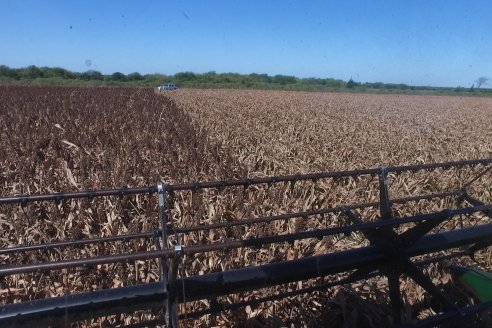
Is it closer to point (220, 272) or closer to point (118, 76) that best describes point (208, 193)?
point (220, 272)

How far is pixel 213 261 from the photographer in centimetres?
345

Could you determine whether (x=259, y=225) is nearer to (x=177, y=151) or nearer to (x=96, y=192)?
(x=96, y=192)

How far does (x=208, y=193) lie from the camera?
4766 mm

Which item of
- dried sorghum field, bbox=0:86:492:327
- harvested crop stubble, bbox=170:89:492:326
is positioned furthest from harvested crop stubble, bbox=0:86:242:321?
harvested crop stubble, bbox=170:89:492:326

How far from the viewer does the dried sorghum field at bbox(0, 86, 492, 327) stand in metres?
3.26

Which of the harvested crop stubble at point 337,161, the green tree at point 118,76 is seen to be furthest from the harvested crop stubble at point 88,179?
the green tree at point 118,76

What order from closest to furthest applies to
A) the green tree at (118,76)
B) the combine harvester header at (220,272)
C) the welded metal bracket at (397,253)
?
the combine harvester header at (220,272) < the welded metal bracket at (397,253) < the green tree at (118,76)

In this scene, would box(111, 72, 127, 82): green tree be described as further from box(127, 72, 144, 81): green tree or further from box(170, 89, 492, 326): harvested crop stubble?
box(170, 89, 492, 326): harvested crop stubble

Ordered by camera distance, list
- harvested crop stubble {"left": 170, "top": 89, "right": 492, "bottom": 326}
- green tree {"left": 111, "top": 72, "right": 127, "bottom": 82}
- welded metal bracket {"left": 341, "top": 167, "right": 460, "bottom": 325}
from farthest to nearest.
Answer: green tree {"left": 111, "top": 72, "right": 127, "bottom": 82}
harvested crop stubble {"left": 170, "top": 89, "right": 492, "bottom": 326}
welded metal bracket {"left": 341, "top": 167, "right": 460, "bottom": 325}

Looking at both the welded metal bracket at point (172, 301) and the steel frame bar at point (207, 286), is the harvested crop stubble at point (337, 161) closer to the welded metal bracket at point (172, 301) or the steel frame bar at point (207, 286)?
the steel frame bar at point (207, 286)

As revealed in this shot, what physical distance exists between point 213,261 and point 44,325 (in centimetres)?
188

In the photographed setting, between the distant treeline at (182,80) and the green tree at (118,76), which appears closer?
the distant treeline at (182,80)

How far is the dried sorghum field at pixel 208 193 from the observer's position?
326 cm

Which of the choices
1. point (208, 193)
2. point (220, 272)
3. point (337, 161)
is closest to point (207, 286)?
point (220, 272)
